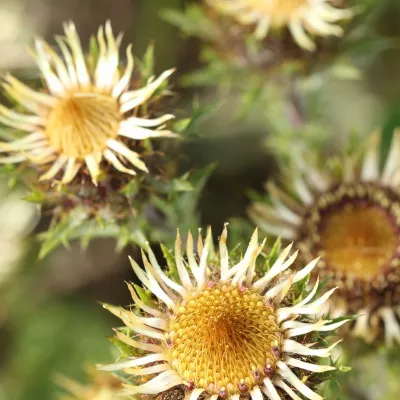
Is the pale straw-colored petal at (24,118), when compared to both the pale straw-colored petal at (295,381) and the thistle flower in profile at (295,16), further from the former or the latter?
the pale straw-colored petal at (295,381)

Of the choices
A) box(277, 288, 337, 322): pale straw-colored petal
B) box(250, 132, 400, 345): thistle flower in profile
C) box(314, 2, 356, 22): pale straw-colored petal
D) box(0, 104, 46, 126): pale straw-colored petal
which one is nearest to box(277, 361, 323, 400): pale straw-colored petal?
box(277, 288, 337, 322): pale straw-colored petal

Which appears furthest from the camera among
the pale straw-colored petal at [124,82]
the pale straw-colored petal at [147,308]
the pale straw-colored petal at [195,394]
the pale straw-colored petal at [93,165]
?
the pale straw-colored petal at [124,82]

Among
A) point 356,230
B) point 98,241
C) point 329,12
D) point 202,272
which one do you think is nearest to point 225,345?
point 202,272

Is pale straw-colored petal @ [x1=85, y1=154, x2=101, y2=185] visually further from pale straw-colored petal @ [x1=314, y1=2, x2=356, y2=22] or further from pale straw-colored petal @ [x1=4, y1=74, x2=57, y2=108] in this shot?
pale straw-colored petal @ [x1=314, y1=2, x2=356, y2=22]

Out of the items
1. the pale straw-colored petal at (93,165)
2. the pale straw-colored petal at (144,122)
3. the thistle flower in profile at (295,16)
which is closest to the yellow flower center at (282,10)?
the thistle flower in profile at (295,16)

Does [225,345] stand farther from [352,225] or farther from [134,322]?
[352,225]

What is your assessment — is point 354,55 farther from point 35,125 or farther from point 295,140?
point 35,125

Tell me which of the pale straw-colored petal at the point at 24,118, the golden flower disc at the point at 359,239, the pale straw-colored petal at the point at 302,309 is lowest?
the pale straw-colored petal at the point at 302,309

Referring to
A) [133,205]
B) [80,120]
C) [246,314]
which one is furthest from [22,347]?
[246,314]
